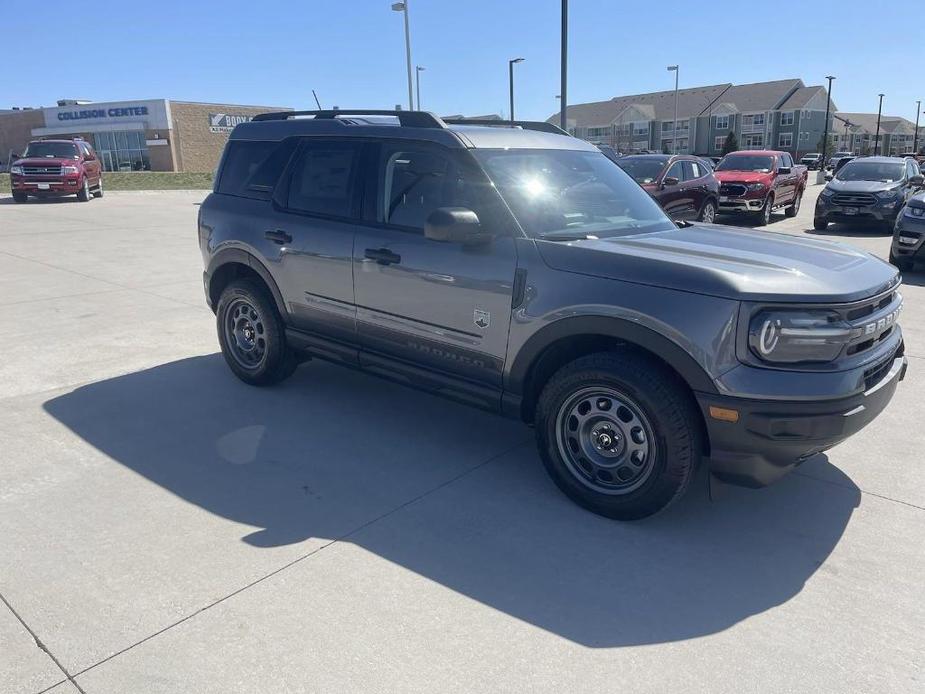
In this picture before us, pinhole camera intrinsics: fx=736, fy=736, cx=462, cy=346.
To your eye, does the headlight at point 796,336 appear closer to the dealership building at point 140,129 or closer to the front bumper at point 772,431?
the front bumper at point 772,431

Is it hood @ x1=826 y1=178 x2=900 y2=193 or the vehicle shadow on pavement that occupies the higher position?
hood @ x1=826 y1=178 x2=900 y2=193

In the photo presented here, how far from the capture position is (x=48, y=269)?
420 inches

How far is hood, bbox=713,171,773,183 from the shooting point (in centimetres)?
1672

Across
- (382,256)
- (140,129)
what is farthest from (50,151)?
(140,129)

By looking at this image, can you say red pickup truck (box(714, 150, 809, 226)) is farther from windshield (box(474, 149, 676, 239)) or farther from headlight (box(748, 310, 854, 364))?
headlight (box(748, 310, 854, 364))

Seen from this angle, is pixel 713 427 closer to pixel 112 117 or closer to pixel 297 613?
pixel 297 613

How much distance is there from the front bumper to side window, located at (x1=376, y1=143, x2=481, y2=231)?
1746mm

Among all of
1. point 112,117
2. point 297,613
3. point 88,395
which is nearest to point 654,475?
point 297,613

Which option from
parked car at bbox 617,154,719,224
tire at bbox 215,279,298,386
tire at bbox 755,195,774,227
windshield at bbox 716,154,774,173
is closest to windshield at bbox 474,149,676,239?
tire at bbox 215,279,298,386

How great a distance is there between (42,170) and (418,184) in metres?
22.3

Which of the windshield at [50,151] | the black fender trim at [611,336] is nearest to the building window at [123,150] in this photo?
the windshield at [50,151]

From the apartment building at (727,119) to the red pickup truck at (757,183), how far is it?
66.3m

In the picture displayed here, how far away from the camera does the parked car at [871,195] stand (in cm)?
1525

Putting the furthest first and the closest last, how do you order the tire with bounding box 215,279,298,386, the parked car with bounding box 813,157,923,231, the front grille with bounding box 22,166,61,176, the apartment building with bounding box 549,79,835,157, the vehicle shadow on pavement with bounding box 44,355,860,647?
the apartment building with bounding box 549,79,835,157 < the front grille with bounding box 22,166,61,176 < the parked car with bounding box 813,157,923,231 < the tire with bounding box 215,279,298,386 < the vehicle shadow on pavement with bounding box 44,355,860,647
